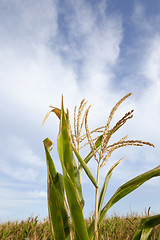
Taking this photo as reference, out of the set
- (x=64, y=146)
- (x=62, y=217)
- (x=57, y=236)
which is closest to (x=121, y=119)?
(x=64, y=146)

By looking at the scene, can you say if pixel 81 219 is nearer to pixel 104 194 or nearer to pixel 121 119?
pixel 104 194

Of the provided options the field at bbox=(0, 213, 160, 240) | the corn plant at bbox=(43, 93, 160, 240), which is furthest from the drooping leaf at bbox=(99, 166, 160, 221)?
the field at bbox=(0, 213, 160, 240)

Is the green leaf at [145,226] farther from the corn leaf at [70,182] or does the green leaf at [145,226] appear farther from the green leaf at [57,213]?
the green leaf at [57,213]

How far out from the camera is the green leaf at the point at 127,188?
1624mm

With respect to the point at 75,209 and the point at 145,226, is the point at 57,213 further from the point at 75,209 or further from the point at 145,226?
the point at 145,226

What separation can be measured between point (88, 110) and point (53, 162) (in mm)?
512

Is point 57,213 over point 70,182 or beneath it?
beneath

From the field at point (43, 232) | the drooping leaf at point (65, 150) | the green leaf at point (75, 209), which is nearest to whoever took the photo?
the green leaf at point (75, 209)

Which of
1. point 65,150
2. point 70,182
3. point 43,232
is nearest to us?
point 70,182

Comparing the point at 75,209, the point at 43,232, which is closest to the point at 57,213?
the point at 75,209

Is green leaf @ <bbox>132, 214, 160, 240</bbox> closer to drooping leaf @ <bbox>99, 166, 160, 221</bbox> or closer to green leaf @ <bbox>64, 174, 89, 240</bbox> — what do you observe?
drooping leaf @ <bbox>99, 166, 160, 221</bbox>

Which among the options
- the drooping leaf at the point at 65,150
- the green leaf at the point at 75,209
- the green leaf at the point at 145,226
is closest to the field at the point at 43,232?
the green leaf at the point at 145,226

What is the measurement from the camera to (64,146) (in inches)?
63.7

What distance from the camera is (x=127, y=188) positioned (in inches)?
66.6
